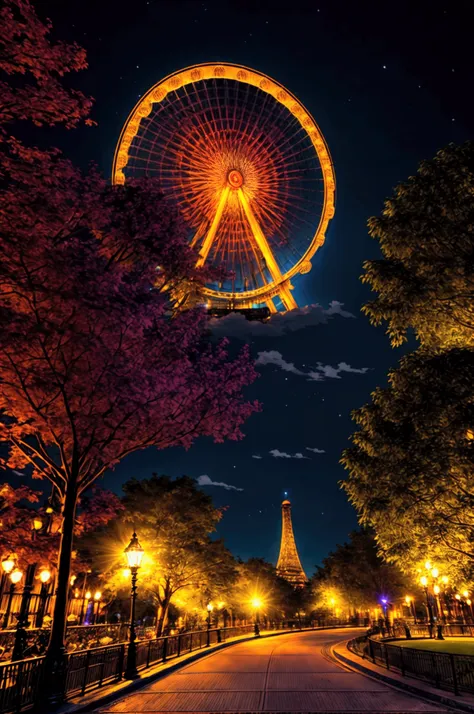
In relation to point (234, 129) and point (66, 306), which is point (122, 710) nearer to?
point (66, 306)

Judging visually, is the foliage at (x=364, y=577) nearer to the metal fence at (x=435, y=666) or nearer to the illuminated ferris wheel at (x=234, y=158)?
the illuminated ferris wheel at (x=234, y=158)

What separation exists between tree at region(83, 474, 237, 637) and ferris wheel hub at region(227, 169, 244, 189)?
89.7 feet

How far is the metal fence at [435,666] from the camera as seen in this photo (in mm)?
11188

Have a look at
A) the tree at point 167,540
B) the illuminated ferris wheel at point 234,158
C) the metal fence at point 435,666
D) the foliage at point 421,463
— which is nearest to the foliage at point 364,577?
the tree at point 167,540

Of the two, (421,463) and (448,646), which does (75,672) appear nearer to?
→ (421,463)

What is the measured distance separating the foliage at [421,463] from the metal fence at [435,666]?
2616 mm

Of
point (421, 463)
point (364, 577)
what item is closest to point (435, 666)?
point (421, 463)

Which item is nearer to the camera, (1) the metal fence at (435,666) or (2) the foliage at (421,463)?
(1) the metal fence at (435,666)

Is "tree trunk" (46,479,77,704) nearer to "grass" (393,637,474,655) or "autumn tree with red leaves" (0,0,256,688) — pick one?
"autumn tree with red leaves" (0,0,256,688)

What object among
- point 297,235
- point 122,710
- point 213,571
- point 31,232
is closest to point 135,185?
point 31,232

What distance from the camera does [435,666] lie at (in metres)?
12.0

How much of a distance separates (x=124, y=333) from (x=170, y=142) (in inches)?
1379

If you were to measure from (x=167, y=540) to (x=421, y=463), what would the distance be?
2419 cm

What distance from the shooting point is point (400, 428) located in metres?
13.2
